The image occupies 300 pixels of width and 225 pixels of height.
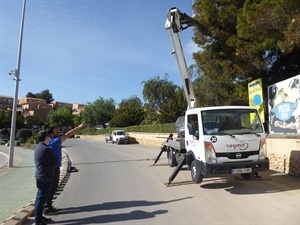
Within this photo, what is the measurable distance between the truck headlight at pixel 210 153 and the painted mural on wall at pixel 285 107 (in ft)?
13.5

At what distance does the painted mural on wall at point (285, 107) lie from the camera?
37.2ft

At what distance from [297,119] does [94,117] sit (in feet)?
276

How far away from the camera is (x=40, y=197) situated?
637cm

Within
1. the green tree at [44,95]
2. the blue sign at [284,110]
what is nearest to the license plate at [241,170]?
the blue sign at [284,110]

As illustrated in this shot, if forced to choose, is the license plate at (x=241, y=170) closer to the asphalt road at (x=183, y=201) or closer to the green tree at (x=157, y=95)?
the asphalt road at (x=183, y=201)

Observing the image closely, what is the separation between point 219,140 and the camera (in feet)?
28.7

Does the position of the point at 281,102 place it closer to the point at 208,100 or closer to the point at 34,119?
the point at 208,100

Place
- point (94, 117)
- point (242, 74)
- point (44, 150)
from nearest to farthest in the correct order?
point (44, 150)
point (242, 74)
point (94, 117)

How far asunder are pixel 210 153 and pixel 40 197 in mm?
4372

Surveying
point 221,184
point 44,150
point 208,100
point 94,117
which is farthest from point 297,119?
point 94,117

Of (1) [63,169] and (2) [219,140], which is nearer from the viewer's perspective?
(2) [219,140]

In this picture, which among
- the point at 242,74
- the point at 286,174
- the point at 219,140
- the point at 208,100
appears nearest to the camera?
the point at 219,140

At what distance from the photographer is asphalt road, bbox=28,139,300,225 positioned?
644 centimetres

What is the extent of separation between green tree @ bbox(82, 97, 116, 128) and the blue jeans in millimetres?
86422
